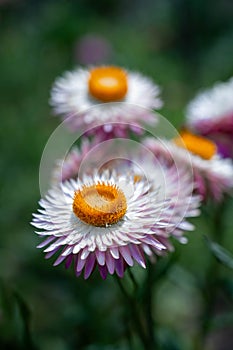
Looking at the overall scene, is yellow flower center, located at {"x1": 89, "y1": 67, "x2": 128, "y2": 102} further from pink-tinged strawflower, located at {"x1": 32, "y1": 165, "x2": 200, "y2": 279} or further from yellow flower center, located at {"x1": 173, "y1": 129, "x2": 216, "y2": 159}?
pink-tinged strawflower, located at {"x1": 32, "y1": 165, "x2": 200, "y2": 279}

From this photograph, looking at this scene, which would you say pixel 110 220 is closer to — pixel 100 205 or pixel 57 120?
pixel 100 205

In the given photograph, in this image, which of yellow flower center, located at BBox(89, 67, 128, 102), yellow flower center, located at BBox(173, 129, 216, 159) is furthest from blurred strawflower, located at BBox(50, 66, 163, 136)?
yellow flower center, located at BBox(173, 129, 216, 159)

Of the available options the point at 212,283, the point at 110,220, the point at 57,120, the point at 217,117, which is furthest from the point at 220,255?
the point at 57,120

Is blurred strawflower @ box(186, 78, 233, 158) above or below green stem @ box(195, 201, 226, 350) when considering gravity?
above

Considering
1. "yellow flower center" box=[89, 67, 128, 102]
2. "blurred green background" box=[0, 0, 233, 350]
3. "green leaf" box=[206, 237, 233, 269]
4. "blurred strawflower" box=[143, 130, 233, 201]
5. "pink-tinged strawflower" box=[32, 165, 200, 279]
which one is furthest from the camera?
"blurred green background" box=[0, 0, 233, 350]

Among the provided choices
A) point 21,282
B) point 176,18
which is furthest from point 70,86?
point 176,18
